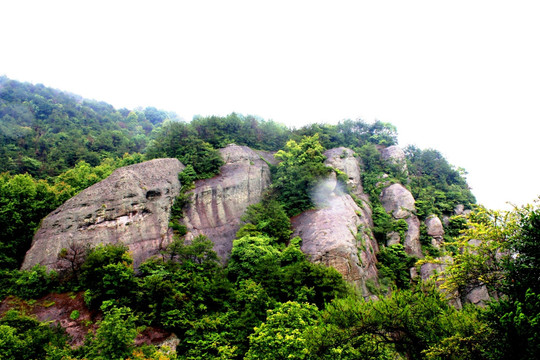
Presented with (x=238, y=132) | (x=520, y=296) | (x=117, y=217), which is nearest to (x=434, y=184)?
(x=238, y=132)

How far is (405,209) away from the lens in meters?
30.3

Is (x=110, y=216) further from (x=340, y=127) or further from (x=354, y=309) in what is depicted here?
(x=340, y=127)

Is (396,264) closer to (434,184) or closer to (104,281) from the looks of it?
(434,184)

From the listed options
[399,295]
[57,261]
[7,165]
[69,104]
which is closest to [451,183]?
[399,295]

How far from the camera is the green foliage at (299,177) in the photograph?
92.8 feet

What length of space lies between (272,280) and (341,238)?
8098 mm

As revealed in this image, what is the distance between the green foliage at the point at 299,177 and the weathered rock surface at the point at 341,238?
1.40 metres

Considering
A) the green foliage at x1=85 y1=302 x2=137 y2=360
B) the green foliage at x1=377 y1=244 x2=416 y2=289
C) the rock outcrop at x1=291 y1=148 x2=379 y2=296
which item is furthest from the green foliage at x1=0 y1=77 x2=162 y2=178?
the green foliage at x1=377 y1=244 x2=416 y2=289

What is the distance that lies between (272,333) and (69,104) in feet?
212

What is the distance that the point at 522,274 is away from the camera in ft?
29.2

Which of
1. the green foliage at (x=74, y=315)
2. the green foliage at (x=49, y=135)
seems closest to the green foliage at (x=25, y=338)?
the green foliage at (x=74, y=315)

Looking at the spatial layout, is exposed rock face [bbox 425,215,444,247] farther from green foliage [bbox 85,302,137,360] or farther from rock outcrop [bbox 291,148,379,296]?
green foliage [bbox 85,302,137,360]

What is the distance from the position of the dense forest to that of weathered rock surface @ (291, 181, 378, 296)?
3.85 ft

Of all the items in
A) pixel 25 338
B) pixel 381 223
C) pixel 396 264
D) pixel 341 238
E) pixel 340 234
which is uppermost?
pixel 340 234
